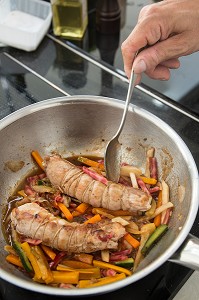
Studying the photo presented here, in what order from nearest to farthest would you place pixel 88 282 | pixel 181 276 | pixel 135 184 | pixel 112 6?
pixel 88 282
pixel 181 276
pixel 135 184
pixel 112 6

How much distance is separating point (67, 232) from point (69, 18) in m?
1.37

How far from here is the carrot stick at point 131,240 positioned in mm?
1459

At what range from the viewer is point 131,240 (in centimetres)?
147

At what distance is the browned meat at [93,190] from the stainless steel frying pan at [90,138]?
5.7 inches

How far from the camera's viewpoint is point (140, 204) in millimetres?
1503

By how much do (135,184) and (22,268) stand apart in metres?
0.52

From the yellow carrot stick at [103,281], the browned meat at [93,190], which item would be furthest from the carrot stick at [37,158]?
Answer: the yellow carrot stick at [103,281]

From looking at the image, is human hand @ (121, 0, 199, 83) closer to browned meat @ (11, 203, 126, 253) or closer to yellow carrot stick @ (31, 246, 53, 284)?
browned meat @ (11, 203, 126, 253)

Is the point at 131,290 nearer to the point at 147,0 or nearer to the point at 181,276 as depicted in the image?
the point at 181,276

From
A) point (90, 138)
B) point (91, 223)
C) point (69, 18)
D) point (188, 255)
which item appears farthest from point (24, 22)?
point (188, 255)

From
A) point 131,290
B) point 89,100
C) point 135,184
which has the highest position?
point 89,100

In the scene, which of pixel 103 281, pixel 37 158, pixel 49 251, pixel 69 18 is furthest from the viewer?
pixel 69 18

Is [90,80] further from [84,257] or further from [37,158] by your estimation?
[84,257]

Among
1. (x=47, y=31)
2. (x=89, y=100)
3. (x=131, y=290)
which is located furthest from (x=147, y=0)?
(x=131, y=290)
